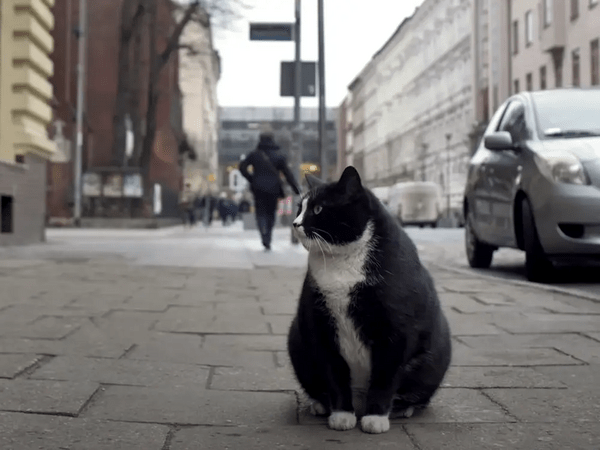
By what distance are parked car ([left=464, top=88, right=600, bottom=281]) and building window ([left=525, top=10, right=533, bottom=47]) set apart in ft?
111

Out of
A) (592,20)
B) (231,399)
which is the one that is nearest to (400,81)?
(592,20)

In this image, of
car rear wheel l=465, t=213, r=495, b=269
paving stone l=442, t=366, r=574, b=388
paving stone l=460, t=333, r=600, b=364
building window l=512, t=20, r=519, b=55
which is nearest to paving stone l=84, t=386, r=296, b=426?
paving stone l=442, t=366, r=574, b=388

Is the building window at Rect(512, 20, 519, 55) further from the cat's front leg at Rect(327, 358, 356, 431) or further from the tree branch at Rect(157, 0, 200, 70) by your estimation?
the cat's front leg at Rect(327, 358, 356, 431)

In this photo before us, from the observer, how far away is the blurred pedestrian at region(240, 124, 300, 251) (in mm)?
13797

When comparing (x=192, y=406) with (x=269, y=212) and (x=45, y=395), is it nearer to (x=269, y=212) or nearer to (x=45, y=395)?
(x=45, y=395)

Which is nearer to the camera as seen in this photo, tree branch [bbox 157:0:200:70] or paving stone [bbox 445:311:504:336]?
paving stone [bbox 445:311:504:336]

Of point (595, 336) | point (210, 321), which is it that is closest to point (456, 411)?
point (595, 336)

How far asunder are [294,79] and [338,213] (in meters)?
15.2

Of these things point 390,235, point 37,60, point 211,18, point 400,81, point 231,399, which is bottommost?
point 231,399

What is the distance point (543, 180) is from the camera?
7.73 meters

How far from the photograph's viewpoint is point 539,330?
5.23 metres

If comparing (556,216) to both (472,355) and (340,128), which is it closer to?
(472,355)

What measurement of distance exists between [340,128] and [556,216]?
11889 centimetres

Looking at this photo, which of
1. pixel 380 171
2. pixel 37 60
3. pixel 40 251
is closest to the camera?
pixel 40 251
